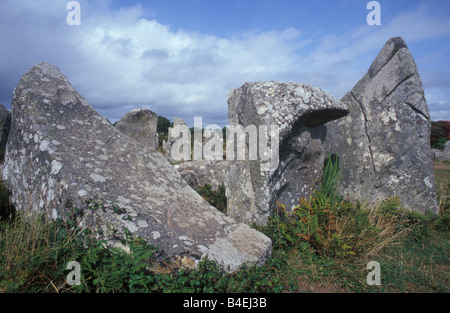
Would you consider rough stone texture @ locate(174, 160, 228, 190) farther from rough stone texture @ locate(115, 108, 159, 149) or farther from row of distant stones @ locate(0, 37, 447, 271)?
rough stone texture @ locate(115, 108, 159, 149)

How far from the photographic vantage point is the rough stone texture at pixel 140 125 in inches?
502

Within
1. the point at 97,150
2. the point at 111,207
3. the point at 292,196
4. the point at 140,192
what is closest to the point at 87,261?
the point at 111,207

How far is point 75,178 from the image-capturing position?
3.16 meters

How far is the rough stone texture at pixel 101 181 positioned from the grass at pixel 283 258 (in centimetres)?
19

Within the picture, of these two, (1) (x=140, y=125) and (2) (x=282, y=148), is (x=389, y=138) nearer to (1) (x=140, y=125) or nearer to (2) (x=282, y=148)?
(2) (x=282, y=148)

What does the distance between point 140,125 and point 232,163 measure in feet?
31.3

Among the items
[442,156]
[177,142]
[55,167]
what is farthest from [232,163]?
[442,156]

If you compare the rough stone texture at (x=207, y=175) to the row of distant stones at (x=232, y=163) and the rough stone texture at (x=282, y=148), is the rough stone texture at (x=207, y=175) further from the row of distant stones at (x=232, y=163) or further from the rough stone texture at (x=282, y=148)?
the rough stone texture at (x=282, y=148)

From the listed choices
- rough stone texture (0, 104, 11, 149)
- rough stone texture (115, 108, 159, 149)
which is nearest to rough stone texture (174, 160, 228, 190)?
rough stone texture (115, 108, 159, 149)

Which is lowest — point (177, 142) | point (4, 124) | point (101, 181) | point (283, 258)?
point (283, 258)

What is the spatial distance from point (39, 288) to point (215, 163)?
5.25m

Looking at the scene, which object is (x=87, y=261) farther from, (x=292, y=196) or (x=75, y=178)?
(x=292, y=196)

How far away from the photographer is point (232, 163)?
16.0 feet

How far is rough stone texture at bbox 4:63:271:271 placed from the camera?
113 inches
